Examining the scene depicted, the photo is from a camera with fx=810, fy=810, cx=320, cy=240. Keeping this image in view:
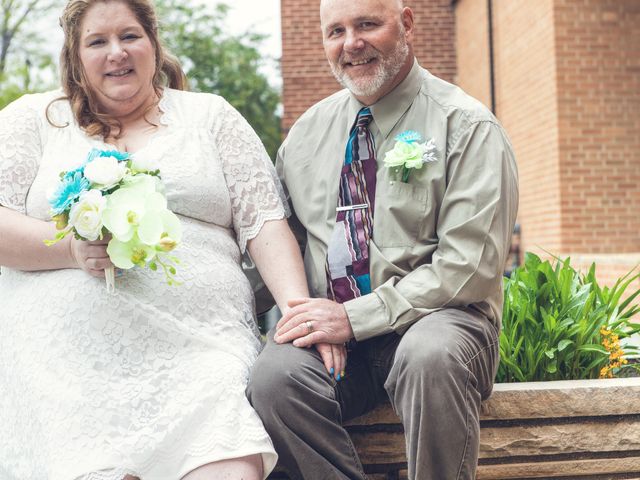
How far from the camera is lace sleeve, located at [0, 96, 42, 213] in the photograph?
2953 mm

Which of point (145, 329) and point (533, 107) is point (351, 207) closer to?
point (145, 329)

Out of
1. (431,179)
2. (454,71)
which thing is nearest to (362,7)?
(431,179)

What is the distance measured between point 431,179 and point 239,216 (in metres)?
0.76

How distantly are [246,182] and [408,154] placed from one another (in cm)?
66

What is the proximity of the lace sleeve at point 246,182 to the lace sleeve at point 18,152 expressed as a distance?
69 cm

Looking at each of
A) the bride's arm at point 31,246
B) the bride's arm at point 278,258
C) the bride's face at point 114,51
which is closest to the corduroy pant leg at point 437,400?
the bride's arm at point 278,258

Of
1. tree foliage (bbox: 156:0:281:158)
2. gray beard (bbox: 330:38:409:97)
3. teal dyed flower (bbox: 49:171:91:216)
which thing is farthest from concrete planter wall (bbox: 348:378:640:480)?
tree foliage (bbox: 156:0:281:158)

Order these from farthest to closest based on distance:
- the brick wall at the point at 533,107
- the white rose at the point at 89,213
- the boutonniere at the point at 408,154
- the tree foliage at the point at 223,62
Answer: the tree foliage at the point at 223,62, the brick wall at the point at 533,107, the boutonniere at the point at 408,154, the white rose at the point at 89,213

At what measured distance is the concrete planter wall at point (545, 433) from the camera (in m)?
2.99

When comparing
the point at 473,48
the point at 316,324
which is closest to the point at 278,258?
the point at 316,324

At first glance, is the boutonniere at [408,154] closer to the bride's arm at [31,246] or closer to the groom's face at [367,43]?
the groom's face at [367,43]

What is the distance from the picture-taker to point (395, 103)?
3086 mm

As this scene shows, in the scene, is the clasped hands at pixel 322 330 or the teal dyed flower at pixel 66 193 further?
the clasped hands at pixel 322 330

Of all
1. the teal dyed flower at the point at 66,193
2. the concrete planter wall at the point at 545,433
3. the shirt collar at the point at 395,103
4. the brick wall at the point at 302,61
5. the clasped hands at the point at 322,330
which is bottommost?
the concrete planter wall at the point at 545,433
